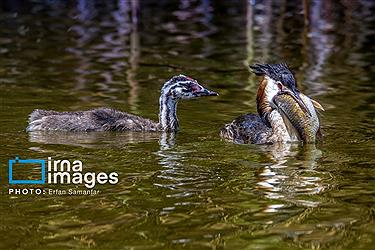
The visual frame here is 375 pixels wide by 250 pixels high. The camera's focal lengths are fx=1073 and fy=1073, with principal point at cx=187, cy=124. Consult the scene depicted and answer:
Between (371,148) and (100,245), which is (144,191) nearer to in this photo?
(100,245)

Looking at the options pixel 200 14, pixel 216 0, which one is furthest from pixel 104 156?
pixel 216 0

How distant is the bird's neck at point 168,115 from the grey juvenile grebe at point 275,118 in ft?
2.32

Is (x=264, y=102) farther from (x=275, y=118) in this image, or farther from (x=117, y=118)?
(x=117, y=118)

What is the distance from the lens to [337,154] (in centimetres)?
1141

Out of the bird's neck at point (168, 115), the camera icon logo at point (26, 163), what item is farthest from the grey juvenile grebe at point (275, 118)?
the camera icon logo at point (26, 163)

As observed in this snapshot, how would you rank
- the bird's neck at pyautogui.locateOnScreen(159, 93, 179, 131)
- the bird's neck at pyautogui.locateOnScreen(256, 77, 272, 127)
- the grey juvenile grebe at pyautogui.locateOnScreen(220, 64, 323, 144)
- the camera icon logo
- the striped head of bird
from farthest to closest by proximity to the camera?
the striped head of bird
the bird's neck at pyautogui.locateOnScreen(159, 93, 179, 131)
the bird's neck at pyautogui.locateOnScreen(256, 77, 272, 127)
the grey juvenile grebe at pyautogui.locateOnScreen(220, 64, 323, 144)
the camera icon logo

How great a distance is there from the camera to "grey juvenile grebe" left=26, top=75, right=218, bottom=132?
1262 cm

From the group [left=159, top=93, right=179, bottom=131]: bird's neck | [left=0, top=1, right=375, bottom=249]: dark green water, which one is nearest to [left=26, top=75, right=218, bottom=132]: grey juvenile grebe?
[left=159, top=93, right=179, bottom=131]: bird's neck

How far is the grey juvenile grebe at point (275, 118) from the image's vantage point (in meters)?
12.2

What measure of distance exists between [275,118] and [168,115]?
143cm

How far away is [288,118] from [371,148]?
1129 mm

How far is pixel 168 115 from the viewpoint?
13.1 metres

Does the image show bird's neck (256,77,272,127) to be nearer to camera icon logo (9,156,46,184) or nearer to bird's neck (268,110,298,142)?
bird's neck (268,110,298,142)

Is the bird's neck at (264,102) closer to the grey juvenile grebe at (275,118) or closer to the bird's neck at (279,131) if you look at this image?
the grey juvenile grebe at (275,118)
